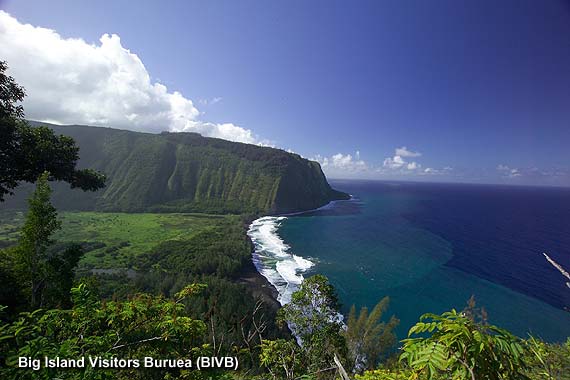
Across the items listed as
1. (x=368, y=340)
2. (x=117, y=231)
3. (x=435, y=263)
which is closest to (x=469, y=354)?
(x=368, y=340)

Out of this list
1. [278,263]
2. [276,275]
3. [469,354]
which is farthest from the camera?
[278,263]

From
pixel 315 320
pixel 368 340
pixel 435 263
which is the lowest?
pixel 435 263

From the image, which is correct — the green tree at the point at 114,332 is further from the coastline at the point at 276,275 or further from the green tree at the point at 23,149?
the coastline at the point at 276,275

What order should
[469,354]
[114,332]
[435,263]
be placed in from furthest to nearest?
[435,263]
[114,332]
[469,354]

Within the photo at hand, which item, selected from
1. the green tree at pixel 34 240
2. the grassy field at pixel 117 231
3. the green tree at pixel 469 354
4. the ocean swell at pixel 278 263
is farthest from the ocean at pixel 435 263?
the green tree at pixel 469 354

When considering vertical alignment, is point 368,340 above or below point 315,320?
below

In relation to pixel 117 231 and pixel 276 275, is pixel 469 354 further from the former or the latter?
pixel 117 231
